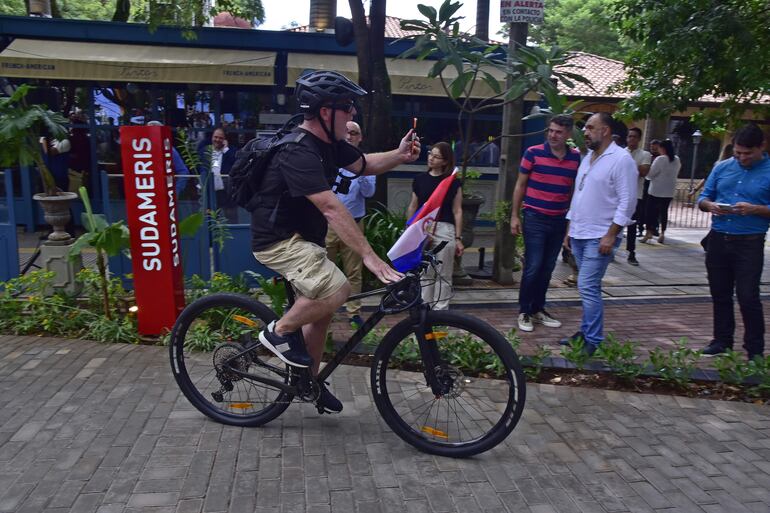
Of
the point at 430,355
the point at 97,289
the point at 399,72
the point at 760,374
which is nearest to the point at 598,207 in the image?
the point at 760,374

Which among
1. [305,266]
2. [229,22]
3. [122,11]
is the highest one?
[229,22]

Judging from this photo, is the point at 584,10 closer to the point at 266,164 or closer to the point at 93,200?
the point at 93,200

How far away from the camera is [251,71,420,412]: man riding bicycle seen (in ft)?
11.1

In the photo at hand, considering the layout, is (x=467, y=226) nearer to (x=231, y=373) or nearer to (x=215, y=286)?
(x=215, y=286)

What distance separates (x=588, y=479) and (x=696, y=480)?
1.85ft

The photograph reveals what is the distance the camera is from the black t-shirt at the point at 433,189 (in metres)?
6.06

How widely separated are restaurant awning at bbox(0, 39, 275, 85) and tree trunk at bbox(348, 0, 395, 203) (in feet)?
13.8

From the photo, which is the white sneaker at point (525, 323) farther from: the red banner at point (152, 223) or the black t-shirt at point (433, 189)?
the red banner at point (152, 223)

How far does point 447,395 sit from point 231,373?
1.30 m

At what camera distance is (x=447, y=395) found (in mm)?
3645

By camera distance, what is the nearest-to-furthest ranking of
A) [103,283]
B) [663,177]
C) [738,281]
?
[738,281] → [103,283] → [663,177]

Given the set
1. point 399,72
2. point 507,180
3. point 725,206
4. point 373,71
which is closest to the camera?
point 725,206

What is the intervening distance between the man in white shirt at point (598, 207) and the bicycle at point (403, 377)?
4.39ft

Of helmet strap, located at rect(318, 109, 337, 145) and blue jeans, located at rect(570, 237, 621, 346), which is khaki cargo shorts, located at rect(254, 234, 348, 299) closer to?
helmet strap, located at rect(318, 109, 337, 145)
